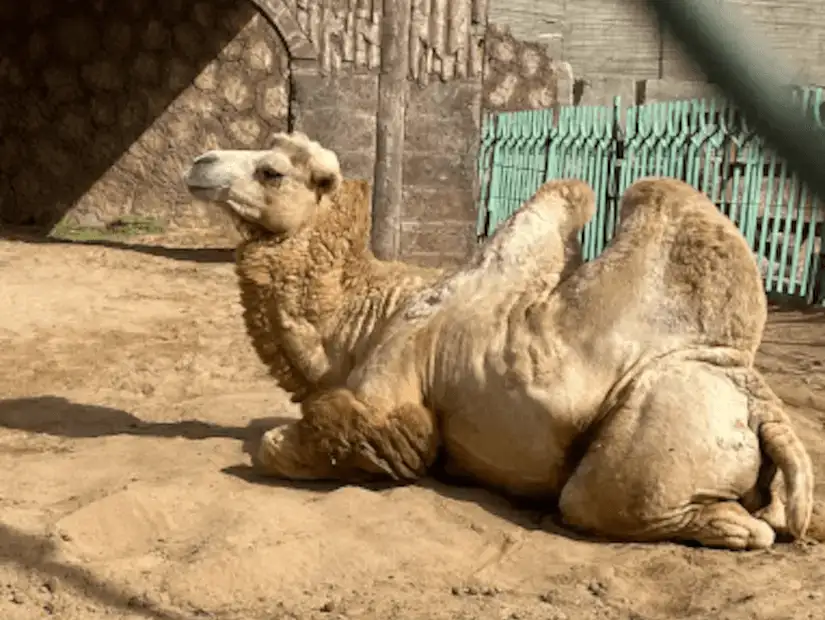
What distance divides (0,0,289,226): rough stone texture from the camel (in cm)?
964

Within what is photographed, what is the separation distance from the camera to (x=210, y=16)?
13289 millimetres

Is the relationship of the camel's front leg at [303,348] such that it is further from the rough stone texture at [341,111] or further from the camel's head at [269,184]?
the rough stone texture at [341,111]

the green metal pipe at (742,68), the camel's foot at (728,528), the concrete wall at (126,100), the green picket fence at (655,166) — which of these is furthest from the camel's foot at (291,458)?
the concrete wall at (126,100)

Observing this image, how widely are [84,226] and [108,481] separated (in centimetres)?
1006

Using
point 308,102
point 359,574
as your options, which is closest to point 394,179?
point 308,102

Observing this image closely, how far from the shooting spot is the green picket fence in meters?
9.64

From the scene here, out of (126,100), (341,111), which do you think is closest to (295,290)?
(341,111)

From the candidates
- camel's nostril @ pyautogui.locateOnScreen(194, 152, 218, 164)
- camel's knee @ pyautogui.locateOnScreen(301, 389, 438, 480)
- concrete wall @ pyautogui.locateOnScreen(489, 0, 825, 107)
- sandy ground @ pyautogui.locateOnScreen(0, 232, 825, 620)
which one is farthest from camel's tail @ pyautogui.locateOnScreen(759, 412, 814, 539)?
concrete wall @ pyautogui.locateOnScreen(489, 0, 825, 107)

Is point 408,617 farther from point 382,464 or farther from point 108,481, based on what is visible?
point 108,481

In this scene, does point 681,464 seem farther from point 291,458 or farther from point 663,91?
point 663,91

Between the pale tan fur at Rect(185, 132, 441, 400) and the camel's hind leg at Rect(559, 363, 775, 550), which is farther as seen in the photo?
the pale tan fur at Rect(185, 132, 441, 400)

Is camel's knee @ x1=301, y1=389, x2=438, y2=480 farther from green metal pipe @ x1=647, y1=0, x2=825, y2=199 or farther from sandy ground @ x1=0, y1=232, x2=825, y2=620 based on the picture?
green metal pipe @ x1=647, y1=0, x2=825, y2=199

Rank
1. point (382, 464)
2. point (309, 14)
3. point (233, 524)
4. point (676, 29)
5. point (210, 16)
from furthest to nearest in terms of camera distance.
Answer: point (210, 16)
point (309, 14)
point (382, 464)
point (233, 524)
point (676, 29)

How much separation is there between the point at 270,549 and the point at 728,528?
1336mm
